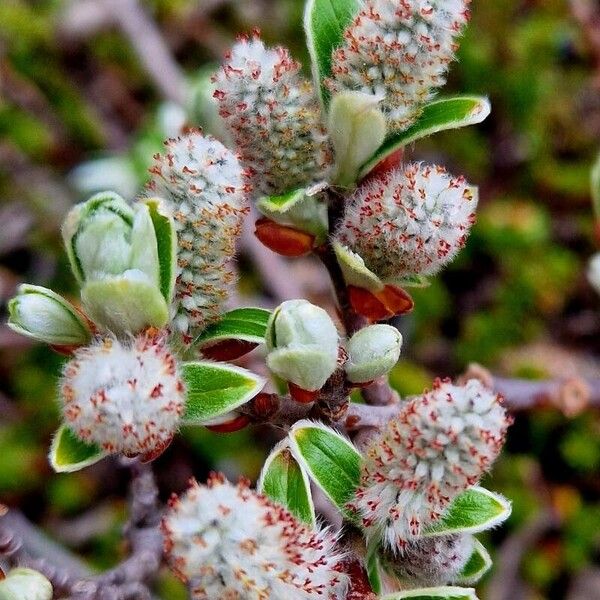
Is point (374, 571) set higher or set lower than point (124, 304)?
lower

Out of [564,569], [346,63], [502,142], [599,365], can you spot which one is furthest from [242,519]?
[502,142]

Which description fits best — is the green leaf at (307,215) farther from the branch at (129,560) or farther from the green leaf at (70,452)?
the branch at (129,560)

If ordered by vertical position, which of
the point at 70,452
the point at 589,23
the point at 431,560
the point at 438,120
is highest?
the point at 438,120

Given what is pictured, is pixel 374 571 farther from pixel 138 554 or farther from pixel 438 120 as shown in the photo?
pixel 438 120

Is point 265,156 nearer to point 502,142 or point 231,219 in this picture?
point 231,219

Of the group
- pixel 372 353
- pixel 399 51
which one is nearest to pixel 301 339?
pixel 372 353

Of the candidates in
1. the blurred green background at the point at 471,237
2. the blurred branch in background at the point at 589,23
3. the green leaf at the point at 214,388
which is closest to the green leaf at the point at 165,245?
the green leaf at the point at 214,388

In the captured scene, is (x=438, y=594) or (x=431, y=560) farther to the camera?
(x=431, y=560)

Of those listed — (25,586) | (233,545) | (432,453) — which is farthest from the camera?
(25,586)
